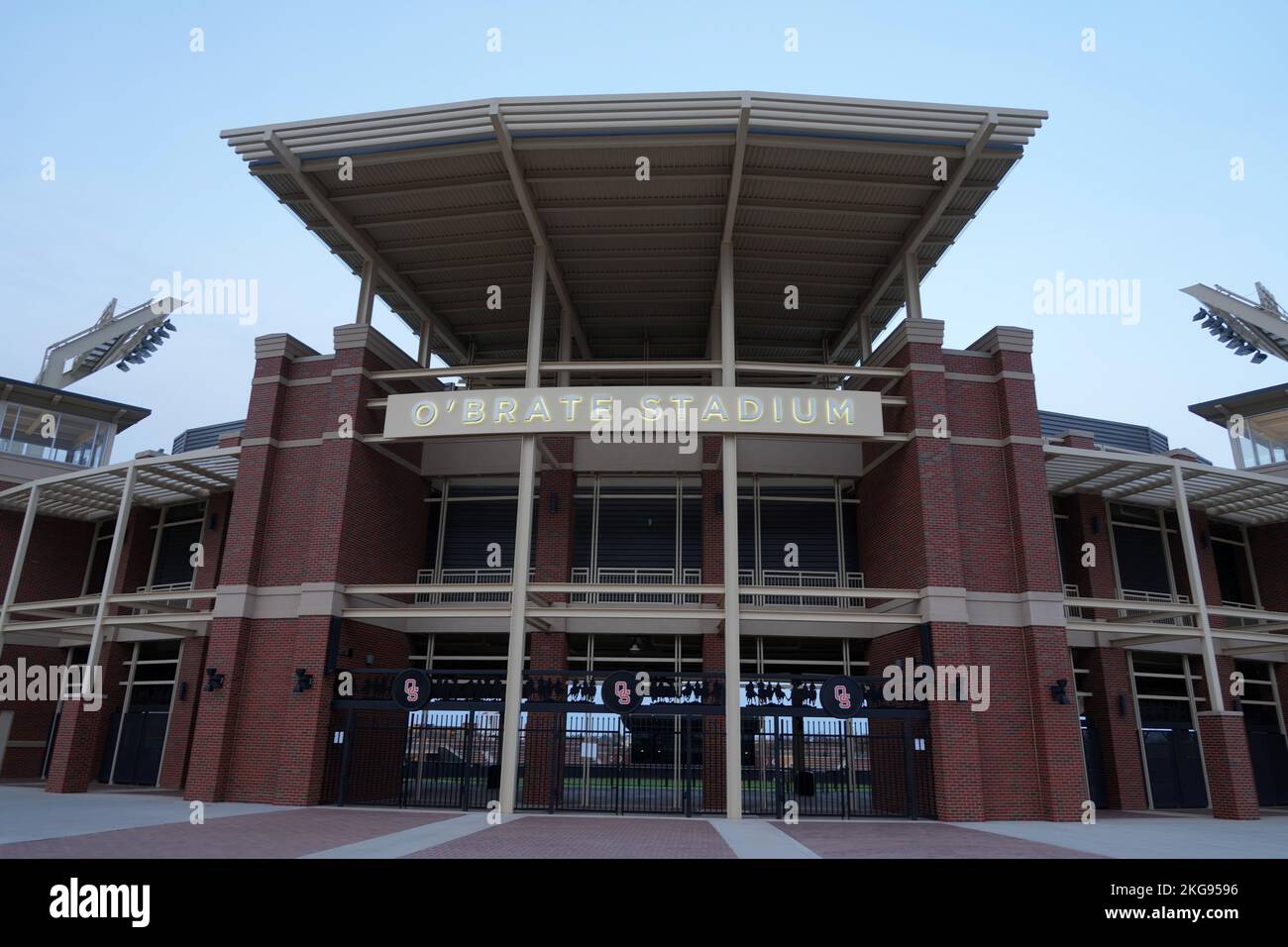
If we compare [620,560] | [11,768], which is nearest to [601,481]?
[620,560]

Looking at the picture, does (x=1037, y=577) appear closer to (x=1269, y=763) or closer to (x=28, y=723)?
(x=1269, y=763)

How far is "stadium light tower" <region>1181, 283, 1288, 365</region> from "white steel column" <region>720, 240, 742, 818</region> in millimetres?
29830

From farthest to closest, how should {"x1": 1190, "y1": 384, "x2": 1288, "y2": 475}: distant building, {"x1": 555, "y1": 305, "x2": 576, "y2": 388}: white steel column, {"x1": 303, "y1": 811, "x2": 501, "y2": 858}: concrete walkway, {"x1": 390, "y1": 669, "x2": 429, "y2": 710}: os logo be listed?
{"x1": 1190, "y1": 384, "x2": 1288, "y2": 475}: distant building, {"x1": 555, "y1": 305, "x2": 576, "y2": 388}: white steel column, {"x1": 390, "y1": 669, "x2": 429, "y2": 710}: os logo, {"x1": 303, "y1": 811, "x2": 501, "y2": 858}: concrete walkway

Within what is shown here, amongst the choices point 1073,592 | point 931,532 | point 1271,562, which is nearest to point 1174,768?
point 1073,592

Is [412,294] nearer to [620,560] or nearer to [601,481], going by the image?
[601,481]

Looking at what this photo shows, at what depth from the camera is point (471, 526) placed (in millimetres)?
24141

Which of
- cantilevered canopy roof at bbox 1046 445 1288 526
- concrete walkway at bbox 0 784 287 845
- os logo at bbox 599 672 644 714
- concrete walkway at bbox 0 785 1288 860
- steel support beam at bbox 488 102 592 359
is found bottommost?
concrete walkway at bbox 0 784 287 845

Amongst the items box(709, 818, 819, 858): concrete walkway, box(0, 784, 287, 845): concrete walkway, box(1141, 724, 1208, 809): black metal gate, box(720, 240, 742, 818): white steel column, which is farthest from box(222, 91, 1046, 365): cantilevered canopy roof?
box(1141, 724, 1208, 809): black metal gate

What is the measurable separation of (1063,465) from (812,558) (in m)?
7.38

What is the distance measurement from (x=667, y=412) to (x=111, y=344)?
35.6m

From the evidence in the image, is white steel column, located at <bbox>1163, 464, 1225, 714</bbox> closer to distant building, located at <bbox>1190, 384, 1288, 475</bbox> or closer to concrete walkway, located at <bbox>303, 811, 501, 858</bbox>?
distant building, located at <bbox>1190, 384, 1288, 475</bbox>

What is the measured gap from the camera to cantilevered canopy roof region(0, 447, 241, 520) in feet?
73.8
